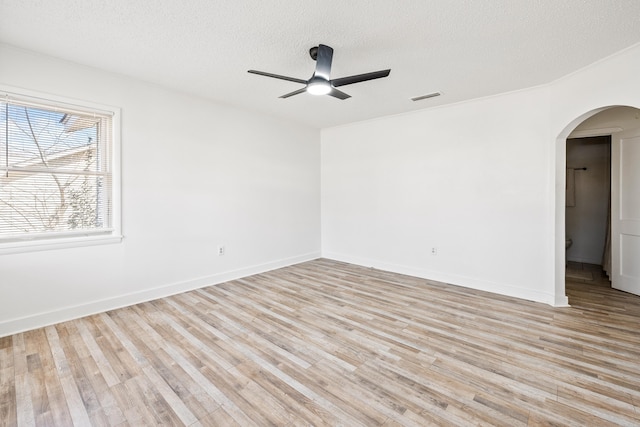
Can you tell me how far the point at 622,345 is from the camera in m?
2.43

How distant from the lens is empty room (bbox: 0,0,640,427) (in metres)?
1.95

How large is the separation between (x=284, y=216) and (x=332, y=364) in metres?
3.26

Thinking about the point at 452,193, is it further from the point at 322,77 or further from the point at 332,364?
the point at 332,364

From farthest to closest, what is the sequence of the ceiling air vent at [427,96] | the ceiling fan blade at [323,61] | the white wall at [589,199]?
the white wall at [589,199] → the ceiling air vent at [427,96] → the ceiling fan blade at [323,61]

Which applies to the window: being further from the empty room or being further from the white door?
the white door

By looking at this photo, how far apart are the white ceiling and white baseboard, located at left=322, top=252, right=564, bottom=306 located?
2.51 meters

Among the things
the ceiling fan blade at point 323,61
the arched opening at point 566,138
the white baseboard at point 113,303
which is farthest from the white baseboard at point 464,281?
the ceiling fan blade at point 323,61

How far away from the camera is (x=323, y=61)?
249cm

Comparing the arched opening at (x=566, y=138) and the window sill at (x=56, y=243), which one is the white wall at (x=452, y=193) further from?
the window sill at (x=56, y=243)

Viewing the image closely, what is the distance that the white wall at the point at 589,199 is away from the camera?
5.02m

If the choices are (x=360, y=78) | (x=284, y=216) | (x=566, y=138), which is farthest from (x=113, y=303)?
(x=566, y=138)

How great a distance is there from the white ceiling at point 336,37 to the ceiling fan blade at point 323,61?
0.08 metres

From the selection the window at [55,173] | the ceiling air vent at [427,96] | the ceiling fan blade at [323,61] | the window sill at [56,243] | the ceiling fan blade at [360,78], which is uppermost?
the ceiling air vent at [427,96]

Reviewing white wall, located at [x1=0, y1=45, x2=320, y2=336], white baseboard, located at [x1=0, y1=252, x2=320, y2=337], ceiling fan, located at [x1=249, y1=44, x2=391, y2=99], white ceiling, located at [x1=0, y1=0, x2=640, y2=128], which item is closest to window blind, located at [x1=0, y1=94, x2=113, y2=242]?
white wall, located at [x1=0, y1=45, x2=320, y2=336]
